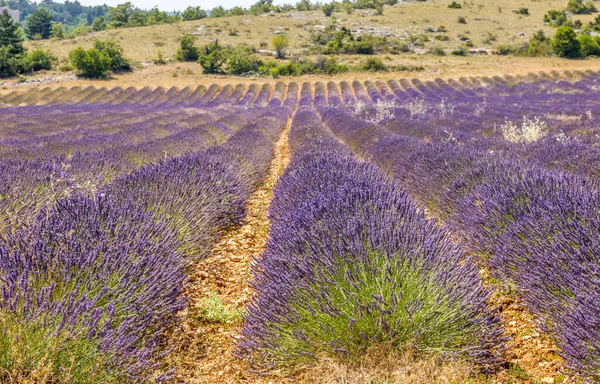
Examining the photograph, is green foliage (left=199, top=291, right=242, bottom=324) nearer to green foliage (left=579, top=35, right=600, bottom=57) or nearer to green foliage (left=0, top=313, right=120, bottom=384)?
green foliage (left=0, top=313, right=120, bottom=384)

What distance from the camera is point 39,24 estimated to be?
6656 cm

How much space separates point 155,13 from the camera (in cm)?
7700

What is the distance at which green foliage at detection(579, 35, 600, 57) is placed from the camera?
38.7 meters

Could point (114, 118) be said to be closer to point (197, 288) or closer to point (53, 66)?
point (197, 288)

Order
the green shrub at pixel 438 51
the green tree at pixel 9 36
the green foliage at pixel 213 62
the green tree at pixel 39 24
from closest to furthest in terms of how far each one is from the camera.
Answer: the green foliage at pixel 213 62
the green tree at pixel 9 36
the green shrub at pixel 438 51
the green tree at pixel 39 24

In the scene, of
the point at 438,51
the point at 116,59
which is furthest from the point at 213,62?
the point at 438,51

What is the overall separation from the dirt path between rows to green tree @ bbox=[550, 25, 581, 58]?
43.5m

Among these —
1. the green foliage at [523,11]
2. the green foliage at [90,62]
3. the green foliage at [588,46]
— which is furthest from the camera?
the green foliage at [523,11]

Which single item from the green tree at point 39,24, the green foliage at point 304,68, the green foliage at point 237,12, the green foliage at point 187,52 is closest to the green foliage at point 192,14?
the green foliage at point 237,12

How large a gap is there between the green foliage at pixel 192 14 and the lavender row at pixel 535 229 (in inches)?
3214

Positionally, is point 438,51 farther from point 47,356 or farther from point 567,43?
point 47,356

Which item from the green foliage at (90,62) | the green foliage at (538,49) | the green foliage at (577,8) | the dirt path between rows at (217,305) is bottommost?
the dirt path between rows at (217,305)

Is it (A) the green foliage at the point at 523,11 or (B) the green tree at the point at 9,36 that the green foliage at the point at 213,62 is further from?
(A) the green foliage at the point at 523,11

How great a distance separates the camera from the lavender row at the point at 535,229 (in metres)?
2.06
